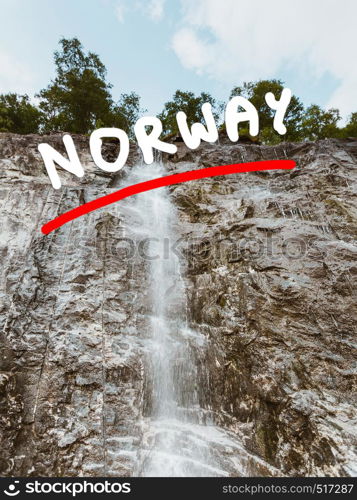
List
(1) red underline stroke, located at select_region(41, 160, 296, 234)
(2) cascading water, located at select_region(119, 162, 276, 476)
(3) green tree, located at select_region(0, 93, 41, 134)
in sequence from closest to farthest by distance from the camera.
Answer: (2) cascading water, located at select_region(119, 162, 276, 476) → (1) red underline stroke, located at select_region(41, 160, 296, 234) → (3) green tree, located at select_region(0, 93, 41, 134)

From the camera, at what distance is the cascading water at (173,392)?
515 centimetres

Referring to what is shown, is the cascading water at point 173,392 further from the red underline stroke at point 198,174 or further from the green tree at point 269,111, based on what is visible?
the green tree at point 269,111

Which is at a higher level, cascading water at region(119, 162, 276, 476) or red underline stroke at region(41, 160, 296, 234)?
red underline stroke at region(41, 160, 296, 234)

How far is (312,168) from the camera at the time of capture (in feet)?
35.4

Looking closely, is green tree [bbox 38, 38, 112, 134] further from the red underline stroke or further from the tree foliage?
the red underline stroke

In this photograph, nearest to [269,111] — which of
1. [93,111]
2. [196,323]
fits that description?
[93,111]

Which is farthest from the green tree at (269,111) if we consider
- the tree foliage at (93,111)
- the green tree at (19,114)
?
the green tree at (19,114)

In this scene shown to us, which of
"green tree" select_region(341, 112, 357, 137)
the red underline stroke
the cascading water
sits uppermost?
"green tree" select_region(341, 112, 357, 137)

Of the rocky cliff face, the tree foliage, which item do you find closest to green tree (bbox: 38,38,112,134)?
the tree foliage

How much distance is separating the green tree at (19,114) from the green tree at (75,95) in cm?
104

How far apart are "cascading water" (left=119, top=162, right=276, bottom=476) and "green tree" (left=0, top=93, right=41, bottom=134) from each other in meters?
10.9

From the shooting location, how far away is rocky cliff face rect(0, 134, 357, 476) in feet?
17.2
